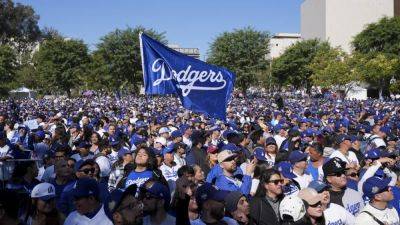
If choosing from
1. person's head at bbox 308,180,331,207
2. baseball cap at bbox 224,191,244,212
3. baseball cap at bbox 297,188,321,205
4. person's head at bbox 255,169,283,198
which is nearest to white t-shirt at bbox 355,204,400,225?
person's head at bbox 308,180,331,207

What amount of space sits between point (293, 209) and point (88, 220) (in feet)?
5.46

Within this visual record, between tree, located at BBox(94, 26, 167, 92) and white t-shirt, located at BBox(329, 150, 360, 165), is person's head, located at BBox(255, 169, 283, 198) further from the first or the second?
tree, located at BBox(94, 26, 167, 92)

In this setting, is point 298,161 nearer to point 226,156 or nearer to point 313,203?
point 226,156

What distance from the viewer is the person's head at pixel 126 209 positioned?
390cm

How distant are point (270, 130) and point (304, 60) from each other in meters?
54.3

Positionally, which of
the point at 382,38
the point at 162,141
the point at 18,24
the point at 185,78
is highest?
the point at 18,24

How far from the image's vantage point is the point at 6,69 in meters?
33.8

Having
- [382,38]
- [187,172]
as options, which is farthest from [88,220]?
[382,38]

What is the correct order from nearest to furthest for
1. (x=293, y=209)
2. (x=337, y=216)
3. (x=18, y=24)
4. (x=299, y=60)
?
(x=293, y=209) → (x=337, y=216) → (x=18, y=24) → (x=299, y=60)

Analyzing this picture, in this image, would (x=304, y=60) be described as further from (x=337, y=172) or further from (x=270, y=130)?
(x=337, y=172)

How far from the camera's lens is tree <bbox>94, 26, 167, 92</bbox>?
5925 cm

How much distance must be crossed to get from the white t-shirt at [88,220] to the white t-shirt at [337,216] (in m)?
1.88

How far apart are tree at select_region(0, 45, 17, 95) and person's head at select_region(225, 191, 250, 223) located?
1207 inches

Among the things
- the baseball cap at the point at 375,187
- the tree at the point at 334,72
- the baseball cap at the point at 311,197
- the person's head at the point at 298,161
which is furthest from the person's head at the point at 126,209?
the tree at the point at 334,72
